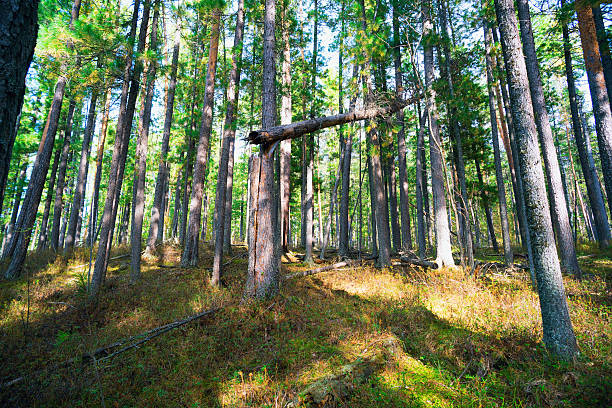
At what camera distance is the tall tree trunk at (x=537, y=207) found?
4066mm

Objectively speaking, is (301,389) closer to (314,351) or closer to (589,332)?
(314,351)

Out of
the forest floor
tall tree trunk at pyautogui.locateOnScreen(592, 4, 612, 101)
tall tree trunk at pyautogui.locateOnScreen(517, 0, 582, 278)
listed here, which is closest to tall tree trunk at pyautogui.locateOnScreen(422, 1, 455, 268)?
the forest floor

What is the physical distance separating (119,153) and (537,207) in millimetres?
11396

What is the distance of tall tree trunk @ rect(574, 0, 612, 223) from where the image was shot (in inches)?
352

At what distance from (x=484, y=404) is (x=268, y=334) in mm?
3880

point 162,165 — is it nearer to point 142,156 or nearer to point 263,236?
point 142,156

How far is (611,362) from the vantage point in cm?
366

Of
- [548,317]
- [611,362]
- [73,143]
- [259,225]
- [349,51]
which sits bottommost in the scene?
[611,362]

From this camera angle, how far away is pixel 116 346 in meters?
5.29

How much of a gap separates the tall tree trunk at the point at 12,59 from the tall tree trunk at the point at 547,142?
8.77 metres

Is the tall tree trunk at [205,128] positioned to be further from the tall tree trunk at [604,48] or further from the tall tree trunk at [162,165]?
the tall tree trunk at [604,48]

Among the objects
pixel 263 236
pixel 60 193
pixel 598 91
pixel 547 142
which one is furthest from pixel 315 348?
pixel 60 193

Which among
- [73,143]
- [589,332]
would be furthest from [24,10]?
[73,143]

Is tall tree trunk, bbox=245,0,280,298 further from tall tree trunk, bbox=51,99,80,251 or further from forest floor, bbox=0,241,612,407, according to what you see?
tall tree trunk, bbox=51,99,80,251
